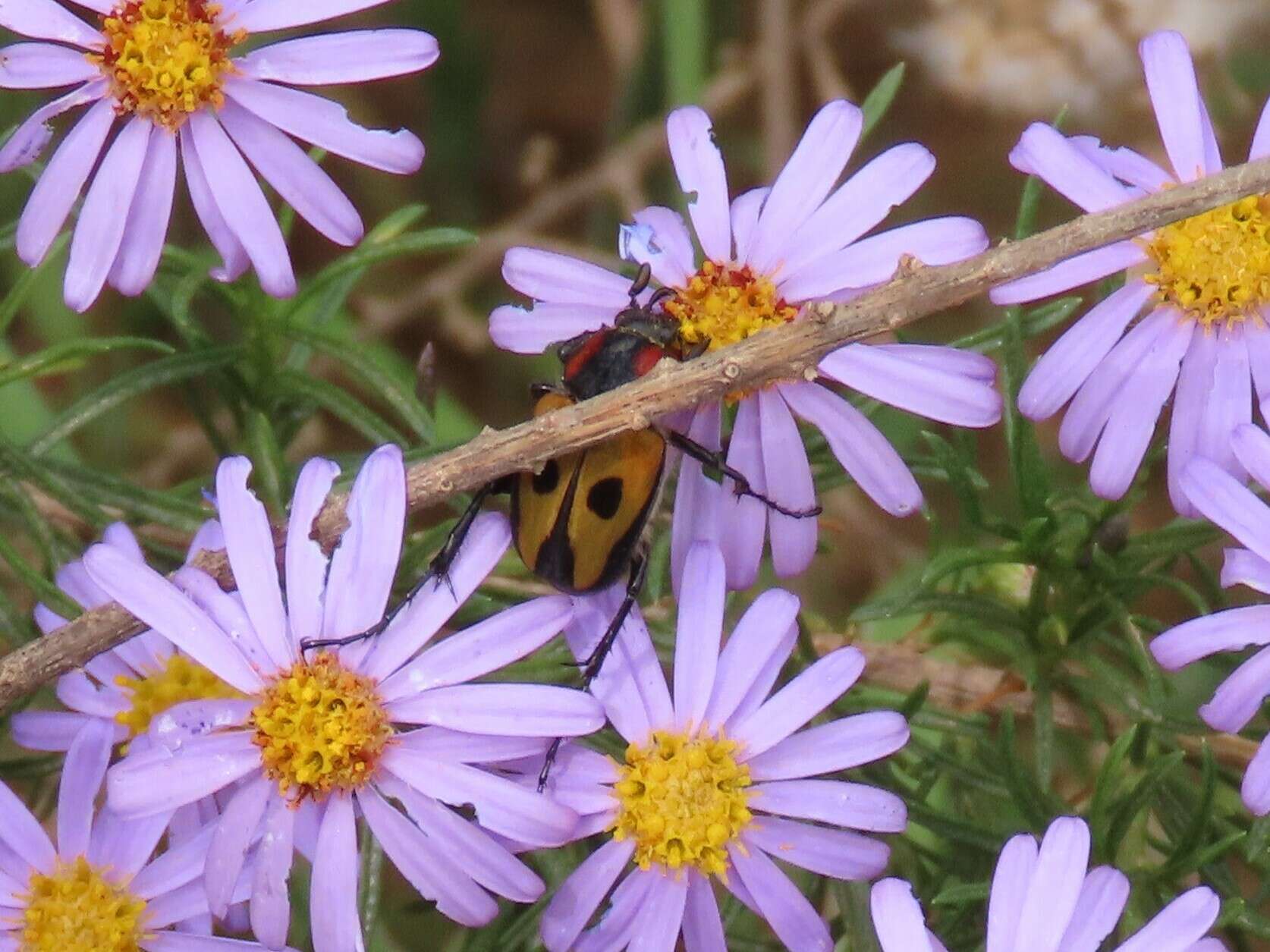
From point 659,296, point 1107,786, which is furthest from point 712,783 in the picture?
point 659,296

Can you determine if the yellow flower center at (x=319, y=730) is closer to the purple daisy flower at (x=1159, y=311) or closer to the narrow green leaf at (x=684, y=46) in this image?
the purple daisy flower at (x=1159, y=311)

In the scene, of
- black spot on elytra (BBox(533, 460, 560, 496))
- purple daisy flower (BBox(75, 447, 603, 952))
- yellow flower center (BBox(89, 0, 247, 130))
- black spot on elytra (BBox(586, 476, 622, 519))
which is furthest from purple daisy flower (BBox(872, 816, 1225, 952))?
yellow flower center (BBox(89, 0, 247, 130))

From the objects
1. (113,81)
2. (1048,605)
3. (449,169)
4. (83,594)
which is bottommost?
(1048,605)

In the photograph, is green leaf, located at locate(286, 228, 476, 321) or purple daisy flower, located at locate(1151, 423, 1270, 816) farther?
green leaf, located at locate(286, 228, 476, 321)

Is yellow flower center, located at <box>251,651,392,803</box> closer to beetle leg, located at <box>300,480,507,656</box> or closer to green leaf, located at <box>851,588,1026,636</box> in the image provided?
beetle leg, located at <box>300,480,507,656</box>

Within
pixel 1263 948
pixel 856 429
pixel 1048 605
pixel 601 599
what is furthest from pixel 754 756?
pixel 1263 948

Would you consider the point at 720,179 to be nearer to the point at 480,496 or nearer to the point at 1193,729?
the point at 480,496
